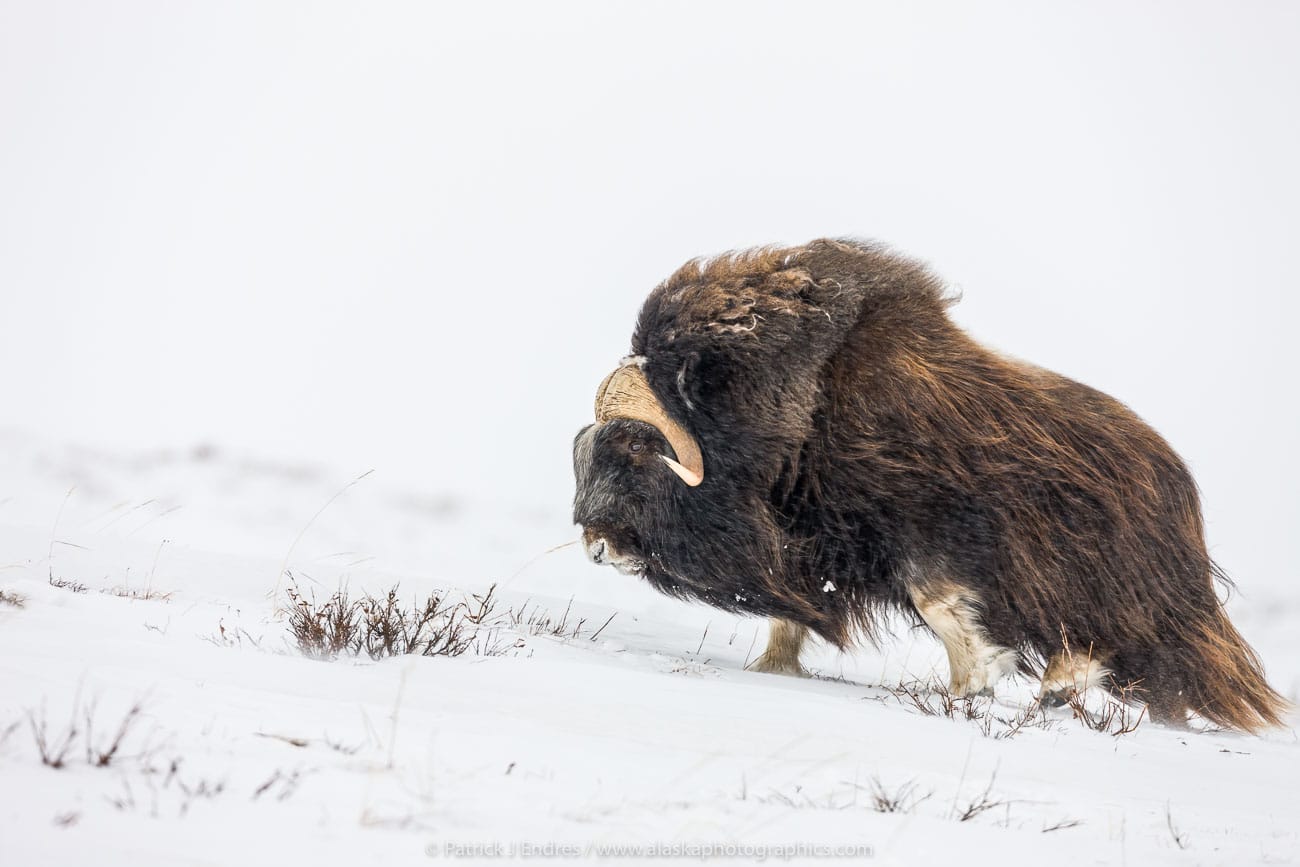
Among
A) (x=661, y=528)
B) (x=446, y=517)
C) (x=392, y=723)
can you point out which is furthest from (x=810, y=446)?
(x=446, y=517)

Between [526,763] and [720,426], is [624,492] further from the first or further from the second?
[526,763]

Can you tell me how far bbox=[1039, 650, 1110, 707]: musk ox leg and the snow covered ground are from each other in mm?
392

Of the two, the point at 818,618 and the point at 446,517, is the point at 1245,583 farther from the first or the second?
the point at 818,618

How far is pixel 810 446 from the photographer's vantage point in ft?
11.8

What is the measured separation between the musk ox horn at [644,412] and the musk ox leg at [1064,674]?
1409mm

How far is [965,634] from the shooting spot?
3506 millimetres

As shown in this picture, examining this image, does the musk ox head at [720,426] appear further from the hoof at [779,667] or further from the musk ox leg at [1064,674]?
the musk ox leg at [1064,674]

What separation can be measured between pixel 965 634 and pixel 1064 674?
0.43m

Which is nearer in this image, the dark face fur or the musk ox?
the musk ox

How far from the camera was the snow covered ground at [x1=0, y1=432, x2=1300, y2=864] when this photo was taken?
136 centimetres

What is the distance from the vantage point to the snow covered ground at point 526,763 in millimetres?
1359

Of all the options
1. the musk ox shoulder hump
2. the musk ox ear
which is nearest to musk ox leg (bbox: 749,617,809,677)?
the musk ox ear

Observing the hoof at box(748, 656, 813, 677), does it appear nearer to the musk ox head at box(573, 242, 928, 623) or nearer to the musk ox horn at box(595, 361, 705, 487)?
the musk ox head at box(573, 242, 928, 623)

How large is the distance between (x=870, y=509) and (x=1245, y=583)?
972 centimetres
